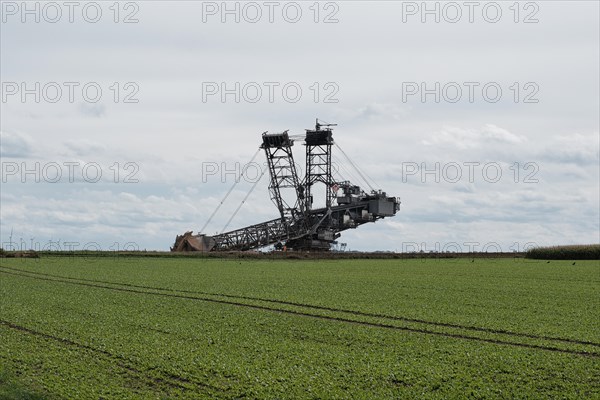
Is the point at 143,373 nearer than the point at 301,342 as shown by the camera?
Yes

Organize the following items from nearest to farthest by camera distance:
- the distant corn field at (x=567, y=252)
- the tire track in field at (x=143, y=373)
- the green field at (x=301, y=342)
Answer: the green field at (x=301, y=342) < the tire track in field at (x=143, y=373) < the distant corn field at (x=567, y=252)

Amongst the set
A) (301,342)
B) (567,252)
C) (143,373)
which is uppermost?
(567,252)

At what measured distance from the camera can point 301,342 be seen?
2112 cm

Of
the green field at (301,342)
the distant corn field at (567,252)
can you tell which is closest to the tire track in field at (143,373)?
the green field at (301,342)

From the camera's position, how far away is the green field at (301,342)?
16.0 meters

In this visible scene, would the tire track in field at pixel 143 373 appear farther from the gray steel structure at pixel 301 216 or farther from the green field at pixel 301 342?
the gray steel structure at pixel 301 216

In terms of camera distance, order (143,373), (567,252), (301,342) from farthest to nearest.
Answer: (567,252) < (301,342) < (143,373)

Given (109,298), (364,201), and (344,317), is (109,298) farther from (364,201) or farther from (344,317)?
(364,201)

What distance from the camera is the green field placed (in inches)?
629

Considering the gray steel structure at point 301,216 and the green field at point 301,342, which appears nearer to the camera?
the green field at point 301,342

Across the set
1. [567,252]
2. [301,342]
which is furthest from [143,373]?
[567,252]

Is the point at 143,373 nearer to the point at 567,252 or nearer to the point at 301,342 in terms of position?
the point at 301,342

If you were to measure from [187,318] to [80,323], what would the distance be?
3.82m

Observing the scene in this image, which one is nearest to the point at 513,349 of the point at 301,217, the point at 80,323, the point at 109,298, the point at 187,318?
the point at 187,318
